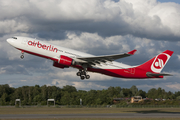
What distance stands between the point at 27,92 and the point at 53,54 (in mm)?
120958

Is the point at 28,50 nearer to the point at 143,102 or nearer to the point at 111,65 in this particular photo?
the point at 111,65

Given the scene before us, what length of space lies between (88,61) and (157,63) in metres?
18.5

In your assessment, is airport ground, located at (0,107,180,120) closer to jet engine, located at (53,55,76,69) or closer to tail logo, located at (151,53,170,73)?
tail logo, located at (151,53,170,73)

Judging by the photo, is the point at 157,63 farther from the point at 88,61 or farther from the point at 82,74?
the point at 82,74

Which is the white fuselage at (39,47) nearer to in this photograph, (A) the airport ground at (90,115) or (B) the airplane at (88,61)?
(B) the airplane at (88,61)

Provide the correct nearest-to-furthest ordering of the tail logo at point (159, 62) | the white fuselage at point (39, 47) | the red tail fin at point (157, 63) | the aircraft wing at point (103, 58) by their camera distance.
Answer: the aircraft wing at point (103, 58)
the white fuselage at point (39, 47)
the red tail fin at point (157, 63)
the tail logo at point (159, 62)

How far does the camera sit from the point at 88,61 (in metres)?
48.5

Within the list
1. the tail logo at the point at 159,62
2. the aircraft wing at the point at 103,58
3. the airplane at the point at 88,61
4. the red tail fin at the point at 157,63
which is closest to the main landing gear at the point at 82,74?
the airplane at the point at 88,61

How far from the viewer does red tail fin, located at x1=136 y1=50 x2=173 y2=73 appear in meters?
55.6

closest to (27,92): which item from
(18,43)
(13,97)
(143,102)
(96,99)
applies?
(13,97)

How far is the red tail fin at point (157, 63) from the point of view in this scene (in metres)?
55.6

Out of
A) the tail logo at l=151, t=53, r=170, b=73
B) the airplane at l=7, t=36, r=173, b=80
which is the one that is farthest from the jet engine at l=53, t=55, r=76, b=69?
the tail logo at l=151, t=53, r=170, b=73

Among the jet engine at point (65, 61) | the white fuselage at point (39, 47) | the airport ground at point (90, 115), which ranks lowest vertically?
the airport ground at point (90, 115)

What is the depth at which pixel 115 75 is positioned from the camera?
52.1 metres
